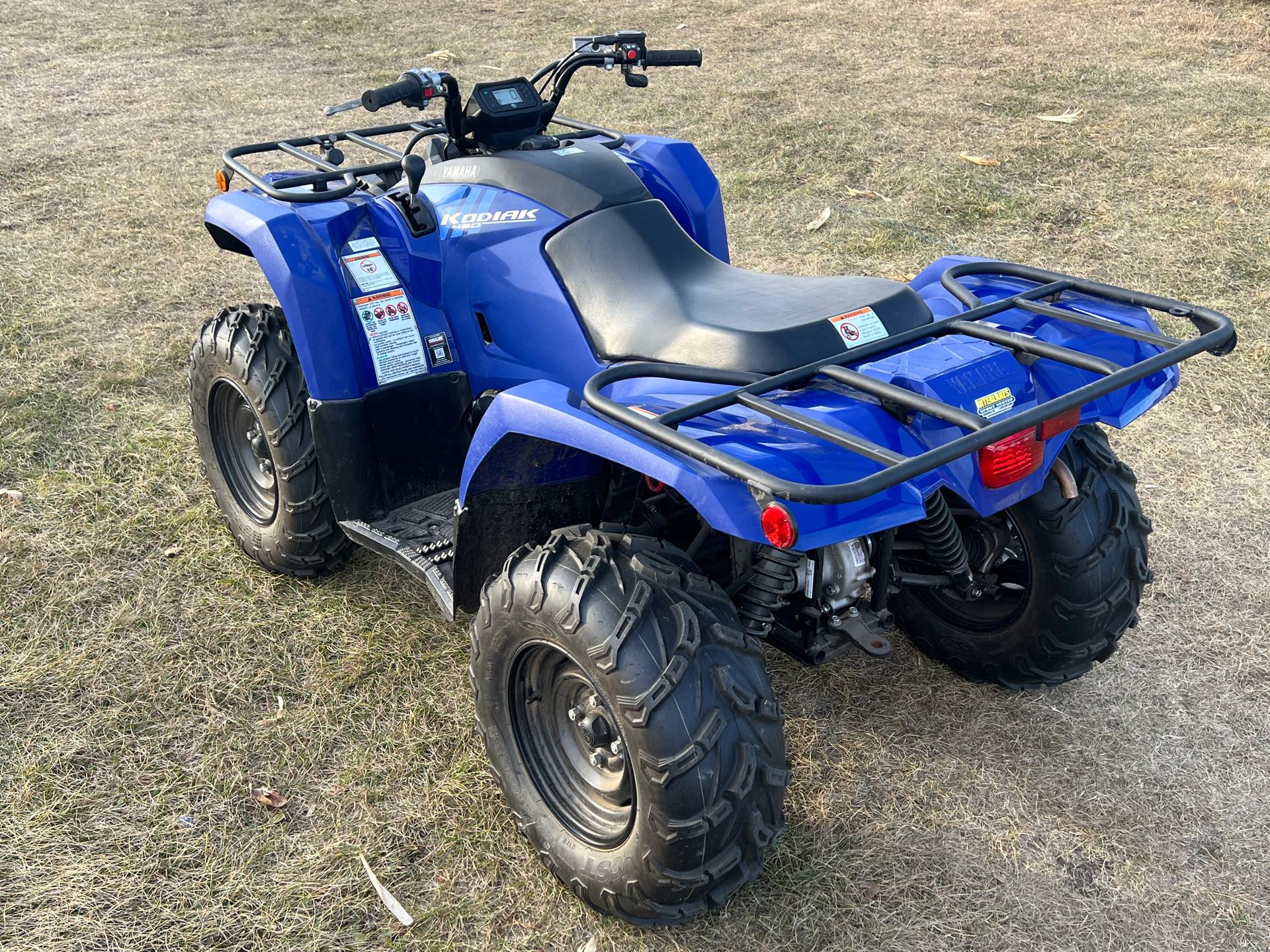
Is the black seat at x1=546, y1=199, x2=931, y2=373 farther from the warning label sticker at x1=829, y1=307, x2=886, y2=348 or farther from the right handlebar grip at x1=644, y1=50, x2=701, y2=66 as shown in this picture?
the right handlebar grip at x1=644, y1=50, x2=701, y2=66

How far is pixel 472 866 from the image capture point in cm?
288

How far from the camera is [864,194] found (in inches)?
284

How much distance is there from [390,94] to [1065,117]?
21.5 ft

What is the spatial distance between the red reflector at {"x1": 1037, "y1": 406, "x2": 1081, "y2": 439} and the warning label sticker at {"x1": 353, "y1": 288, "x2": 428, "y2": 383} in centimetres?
179

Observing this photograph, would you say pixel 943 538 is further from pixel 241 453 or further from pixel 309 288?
pixel 241 453

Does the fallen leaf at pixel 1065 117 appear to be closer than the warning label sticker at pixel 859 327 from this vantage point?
No

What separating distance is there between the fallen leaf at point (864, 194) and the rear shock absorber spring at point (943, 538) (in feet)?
15.2

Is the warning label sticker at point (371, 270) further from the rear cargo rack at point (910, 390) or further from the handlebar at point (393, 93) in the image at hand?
the rear cargo rack at point (910, 390)

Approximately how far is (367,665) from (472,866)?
0.89 metres

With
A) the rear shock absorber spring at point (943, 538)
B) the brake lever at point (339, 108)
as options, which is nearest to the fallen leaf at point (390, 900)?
the rear shock absorber spring at point (943, 538)

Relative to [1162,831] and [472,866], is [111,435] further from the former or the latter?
[1162,831]

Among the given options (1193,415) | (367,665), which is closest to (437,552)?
(367,665)

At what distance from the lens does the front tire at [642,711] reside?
7.79 ft

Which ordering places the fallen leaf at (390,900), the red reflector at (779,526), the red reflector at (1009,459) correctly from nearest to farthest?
the red reflector at (779,526), the red reflector at (1009,459), the fallen leaf at (390,900)
